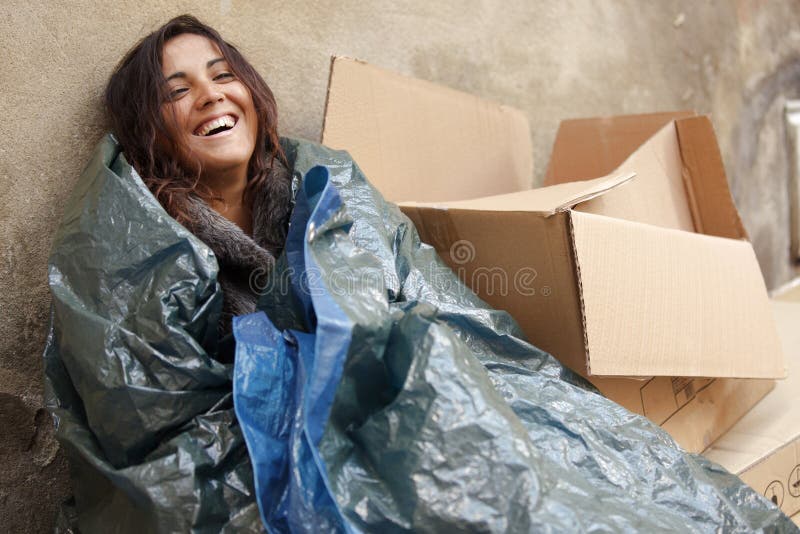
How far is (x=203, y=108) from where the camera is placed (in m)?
1.38

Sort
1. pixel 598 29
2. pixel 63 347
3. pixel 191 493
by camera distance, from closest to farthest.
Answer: pixel 191 493
pixel 63 347
pixel 598 29

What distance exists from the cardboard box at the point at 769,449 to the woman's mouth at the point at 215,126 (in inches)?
48.6

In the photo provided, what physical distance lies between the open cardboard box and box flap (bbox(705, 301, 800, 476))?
32mm

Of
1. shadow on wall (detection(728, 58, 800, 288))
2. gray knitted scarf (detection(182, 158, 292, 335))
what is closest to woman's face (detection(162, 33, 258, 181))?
gray knitted scarf (detection(182, 158, 292, 335))

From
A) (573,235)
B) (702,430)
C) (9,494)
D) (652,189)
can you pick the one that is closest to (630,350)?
(573,235)

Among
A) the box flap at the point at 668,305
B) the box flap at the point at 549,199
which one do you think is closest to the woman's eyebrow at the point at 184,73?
the box flap at the point at 549,199

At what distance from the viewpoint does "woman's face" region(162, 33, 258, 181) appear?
4.48 ft

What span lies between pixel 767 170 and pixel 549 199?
3091 millimetres

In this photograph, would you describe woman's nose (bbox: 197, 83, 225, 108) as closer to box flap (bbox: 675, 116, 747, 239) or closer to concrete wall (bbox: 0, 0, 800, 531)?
concrete wall (bbox: 0, 0, 800, 531)

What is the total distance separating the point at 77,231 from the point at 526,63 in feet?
6.02

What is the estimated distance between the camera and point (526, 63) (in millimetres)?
2535

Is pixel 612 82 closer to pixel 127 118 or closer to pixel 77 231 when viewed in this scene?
pixel 127 118

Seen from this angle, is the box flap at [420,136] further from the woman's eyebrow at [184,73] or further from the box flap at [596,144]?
the woman's eyebrow at [184,73]

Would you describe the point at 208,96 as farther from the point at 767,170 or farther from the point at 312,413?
the point at 767,170
